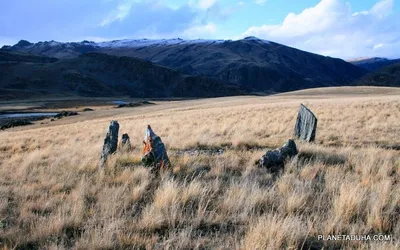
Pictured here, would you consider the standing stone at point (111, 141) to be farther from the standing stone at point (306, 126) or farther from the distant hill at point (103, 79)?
the distant hill at point (103, 79)

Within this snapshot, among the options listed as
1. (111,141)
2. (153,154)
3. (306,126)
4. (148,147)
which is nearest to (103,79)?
(306,126)

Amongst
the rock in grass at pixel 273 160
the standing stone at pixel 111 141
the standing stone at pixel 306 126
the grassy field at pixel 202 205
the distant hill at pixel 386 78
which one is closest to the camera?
the grassy field at pixel 202 205

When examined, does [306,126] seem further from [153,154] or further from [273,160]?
[153,154]

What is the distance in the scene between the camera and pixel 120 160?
901 centimetres

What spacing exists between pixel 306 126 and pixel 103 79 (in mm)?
164379

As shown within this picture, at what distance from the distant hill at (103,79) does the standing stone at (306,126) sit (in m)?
131

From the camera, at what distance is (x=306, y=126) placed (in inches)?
522

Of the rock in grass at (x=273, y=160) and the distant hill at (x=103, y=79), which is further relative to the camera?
the distant hill at (x=103, y=79)

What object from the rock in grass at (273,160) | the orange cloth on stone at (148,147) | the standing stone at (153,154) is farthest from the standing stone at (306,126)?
the orange cloth on stone at (148,147)

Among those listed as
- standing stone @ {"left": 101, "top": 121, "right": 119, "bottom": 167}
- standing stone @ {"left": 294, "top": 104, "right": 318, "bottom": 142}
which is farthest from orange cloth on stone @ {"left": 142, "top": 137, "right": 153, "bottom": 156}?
standing stone @ {"left": 294, "top": 104, "right": 318, "bottom": 142}

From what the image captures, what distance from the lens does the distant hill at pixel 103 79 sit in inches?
5753

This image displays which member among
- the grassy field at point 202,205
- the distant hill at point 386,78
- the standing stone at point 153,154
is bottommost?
the grassy field at point 202,205

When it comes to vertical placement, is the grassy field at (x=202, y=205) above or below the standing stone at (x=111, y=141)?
below

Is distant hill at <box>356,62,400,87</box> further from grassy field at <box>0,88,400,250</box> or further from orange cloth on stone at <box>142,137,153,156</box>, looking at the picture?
orange cloth on stone at <box>142,137,153,156</box>
